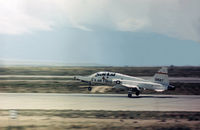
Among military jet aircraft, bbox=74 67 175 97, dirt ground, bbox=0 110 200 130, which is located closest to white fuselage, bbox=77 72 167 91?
military jet aircraft, bbox=74 67 175 97

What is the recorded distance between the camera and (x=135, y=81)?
117 feet

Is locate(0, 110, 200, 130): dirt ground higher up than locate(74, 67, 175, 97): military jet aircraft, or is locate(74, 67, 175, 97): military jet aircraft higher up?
locate(74, 67, 175, 97): military jet aircraft

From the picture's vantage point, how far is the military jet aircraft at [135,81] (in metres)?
34.0

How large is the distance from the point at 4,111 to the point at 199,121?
12.7 meters

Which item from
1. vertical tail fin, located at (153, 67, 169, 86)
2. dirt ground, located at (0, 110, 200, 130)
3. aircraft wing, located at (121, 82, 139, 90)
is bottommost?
dirt ground, located at (0, 110, 200, 130)

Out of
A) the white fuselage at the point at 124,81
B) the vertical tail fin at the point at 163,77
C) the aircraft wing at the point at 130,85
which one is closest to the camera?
the vertical tail fin at the point at 163,77

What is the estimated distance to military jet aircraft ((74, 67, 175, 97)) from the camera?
34000 mm

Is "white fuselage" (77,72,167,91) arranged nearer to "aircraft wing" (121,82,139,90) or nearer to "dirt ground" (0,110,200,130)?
"aircraft wing" (121,82,139,90)

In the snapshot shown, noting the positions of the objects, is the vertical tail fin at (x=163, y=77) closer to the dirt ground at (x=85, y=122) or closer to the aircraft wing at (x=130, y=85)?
the aircraft wing at (x=130, y=85)

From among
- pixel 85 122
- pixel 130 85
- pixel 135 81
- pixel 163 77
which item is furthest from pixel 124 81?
pixel 85 122

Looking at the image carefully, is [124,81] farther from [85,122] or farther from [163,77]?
[85,122]

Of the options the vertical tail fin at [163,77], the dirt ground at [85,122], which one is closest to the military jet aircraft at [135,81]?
the vertical tail fin at [163,77]

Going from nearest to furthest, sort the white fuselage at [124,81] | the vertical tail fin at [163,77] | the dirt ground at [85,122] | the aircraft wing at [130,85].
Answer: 1. the dirt ground at [85,122]
2. the vertical tail fin at [163,77]
3. the white fuselage at [124,81]
4. the aircraft wing at [130,85]

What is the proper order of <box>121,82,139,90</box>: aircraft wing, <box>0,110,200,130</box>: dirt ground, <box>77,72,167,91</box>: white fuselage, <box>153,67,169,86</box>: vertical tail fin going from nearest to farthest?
1. <box>0,110,200,130</box>: dirt ground
2. <box>153,67,169,86</box>: vertical tail fin
3. <box>77,72,167,91</box>: white fuselage
4. <box>121,82,139,90</box>: aircraft wing
